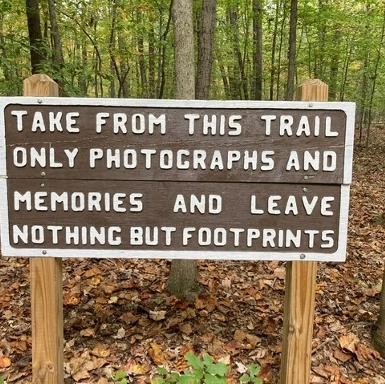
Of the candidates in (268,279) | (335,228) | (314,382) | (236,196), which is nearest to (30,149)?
(236,196)

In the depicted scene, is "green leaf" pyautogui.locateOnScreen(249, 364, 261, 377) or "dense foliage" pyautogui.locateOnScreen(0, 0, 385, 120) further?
"dense foliage" pyautogui.locateOnScreen(0, 0, 385, 120)

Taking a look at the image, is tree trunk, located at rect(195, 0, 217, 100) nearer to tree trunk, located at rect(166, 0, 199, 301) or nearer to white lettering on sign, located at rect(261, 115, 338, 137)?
tree trunk, located at rect(166, 0, 199, 301)

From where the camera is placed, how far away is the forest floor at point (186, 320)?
9.48 ft

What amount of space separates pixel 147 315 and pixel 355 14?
1384cm

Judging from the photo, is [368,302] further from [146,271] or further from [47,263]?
[47,263]

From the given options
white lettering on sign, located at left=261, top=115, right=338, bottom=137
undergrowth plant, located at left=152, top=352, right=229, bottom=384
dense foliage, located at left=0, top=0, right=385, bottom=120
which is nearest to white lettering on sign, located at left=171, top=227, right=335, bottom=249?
white lettering on sign, located at left=261, top=115, right=338, bottom=137

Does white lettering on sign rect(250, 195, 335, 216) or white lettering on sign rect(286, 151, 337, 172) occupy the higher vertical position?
white lettering on sign rect(286, 151, 337, 172)

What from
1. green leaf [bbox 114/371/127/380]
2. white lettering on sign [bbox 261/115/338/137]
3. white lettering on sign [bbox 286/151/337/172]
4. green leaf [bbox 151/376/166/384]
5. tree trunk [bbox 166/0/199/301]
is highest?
tree trunk [bbox 166/0/199/301]

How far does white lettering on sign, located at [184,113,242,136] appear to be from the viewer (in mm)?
2105

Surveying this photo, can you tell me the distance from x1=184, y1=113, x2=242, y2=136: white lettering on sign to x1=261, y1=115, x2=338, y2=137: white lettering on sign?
15 centimetres

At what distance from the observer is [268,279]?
425 centimetres

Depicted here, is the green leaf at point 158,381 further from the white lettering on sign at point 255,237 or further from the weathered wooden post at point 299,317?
the white lettering on sign at point 255,237

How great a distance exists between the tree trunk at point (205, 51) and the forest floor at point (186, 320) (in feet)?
6.35

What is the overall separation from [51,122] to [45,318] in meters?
1.12
